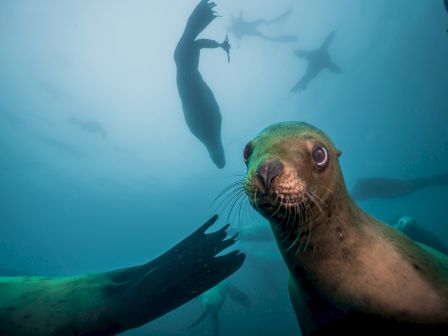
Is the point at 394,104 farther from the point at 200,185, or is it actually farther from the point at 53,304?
the point at 53,304

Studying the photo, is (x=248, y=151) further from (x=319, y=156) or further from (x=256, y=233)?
(x=256, y=233)

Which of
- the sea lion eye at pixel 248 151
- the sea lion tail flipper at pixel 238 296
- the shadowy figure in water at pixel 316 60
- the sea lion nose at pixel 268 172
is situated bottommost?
the sea lion nose at pixel 268 172

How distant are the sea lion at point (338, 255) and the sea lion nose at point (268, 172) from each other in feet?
0.17

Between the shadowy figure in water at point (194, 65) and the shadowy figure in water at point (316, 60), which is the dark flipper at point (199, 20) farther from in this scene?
the shadowy figure in water at point (316, 60)

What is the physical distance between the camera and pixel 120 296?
3.20 metres

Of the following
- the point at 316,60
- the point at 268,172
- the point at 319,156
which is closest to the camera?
the point at 268,172

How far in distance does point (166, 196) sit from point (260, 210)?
5186 cm

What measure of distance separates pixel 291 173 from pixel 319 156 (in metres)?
0.31

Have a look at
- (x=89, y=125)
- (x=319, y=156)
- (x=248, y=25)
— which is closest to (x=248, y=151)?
(x=319, y=156)

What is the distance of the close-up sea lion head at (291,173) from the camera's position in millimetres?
1531

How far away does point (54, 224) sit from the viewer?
63.7 meters

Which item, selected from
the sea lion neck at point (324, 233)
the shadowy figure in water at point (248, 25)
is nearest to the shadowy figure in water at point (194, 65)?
the sea lion neck at point (324, 233)

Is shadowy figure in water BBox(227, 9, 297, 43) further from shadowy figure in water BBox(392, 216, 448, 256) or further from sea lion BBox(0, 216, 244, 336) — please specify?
sea lion BBox(0, 216, 244, 336)

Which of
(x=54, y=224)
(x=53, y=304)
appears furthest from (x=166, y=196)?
(x=53, y=304)
